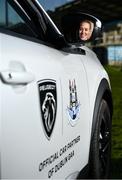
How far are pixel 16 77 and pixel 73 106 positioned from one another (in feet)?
3.34

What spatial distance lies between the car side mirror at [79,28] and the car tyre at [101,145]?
69 cm

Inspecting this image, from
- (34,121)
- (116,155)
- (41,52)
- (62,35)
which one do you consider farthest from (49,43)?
(116,155)

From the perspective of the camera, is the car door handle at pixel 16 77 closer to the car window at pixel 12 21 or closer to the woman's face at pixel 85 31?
the car window at pixel 12 21

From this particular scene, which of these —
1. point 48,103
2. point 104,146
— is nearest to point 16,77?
point 48,103

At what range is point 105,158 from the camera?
503 centimetres

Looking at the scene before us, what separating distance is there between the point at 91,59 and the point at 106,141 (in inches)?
27.9

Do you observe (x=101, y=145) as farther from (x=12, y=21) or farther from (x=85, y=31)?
(x=12, y=21)

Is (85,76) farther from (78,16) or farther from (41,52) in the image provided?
(41,52)

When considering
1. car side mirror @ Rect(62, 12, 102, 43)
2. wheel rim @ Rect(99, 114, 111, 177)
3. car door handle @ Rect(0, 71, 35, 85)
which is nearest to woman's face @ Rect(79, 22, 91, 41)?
car side mirror @ Rect(62, 12, 102, 43)

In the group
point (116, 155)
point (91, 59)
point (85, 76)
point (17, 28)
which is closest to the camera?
point (17, 28)

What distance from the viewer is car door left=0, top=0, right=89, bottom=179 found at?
2.83m

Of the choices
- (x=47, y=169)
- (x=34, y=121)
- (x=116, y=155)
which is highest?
(x=34, y=121)

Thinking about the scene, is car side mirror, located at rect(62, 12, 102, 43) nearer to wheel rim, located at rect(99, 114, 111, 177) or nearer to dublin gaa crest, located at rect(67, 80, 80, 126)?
dublin gaa crest, located at rect(67, 80, 80, 126)

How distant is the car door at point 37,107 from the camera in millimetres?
2834
